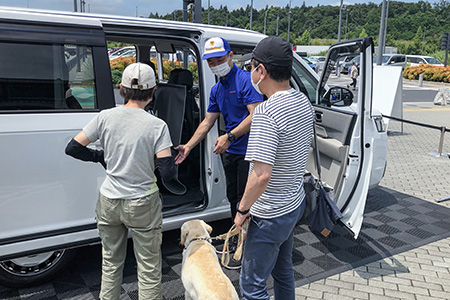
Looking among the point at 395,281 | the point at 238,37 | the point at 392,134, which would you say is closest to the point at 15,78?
the point at 238,37

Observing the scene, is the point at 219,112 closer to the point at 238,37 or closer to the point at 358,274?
the point at 238,37

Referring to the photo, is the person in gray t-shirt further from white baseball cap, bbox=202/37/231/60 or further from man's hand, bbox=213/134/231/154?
white baseball cap, bbox=202/37/231/60

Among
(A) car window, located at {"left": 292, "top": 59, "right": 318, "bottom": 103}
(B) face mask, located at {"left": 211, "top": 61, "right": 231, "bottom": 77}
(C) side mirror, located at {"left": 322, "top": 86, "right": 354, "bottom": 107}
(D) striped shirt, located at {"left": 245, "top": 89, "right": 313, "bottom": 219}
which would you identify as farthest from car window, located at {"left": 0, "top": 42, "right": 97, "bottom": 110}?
(C) side mirror, located at {"left": 322, "top": 86, "right": 354, "bottom": 107}

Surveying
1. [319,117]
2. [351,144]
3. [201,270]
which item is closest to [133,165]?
[201,270]

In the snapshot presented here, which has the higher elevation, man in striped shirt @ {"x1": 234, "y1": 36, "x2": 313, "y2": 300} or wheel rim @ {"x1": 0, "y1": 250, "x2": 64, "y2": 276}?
man in striped shirt @ {"x1": 234, "y1": 36, "x2": 313, "y2": 300}

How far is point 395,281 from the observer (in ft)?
11.3

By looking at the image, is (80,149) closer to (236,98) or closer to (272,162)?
(272,162)

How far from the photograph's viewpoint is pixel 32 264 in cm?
302

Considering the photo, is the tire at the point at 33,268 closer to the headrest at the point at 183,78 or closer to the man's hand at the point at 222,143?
the man's hand at the point at 222,143

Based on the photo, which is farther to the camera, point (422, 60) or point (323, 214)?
point (422, 60)

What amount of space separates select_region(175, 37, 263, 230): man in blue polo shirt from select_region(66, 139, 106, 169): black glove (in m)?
0.92

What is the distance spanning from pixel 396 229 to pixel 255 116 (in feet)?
11.0

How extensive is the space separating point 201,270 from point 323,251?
197 centimetres

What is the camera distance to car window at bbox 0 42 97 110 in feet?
8.68
